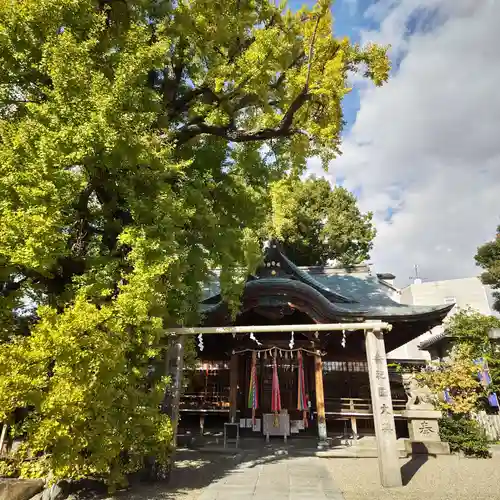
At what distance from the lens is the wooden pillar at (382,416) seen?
6.98 meters

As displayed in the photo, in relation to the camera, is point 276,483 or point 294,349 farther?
point 294,349

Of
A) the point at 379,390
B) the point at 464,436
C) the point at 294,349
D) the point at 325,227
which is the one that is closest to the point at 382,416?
the point at 379,390

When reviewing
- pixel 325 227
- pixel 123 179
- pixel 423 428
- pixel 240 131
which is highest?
pixel 325 227

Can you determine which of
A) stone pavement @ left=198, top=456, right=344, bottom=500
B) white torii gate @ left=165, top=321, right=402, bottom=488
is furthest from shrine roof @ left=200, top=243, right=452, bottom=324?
stone pavement @ left=198, top=456, right=344, bottom=500

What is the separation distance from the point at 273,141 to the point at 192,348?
6999mm

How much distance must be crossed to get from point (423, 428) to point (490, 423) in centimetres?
430

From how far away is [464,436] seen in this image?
10.3m

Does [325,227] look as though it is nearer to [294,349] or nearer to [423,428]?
[294,349]

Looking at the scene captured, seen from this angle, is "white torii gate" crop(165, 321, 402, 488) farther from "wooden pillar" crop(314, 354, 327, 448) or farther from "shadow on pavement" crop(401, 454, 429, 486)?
"wooden pillar" crop(314, 354, 327, 448)

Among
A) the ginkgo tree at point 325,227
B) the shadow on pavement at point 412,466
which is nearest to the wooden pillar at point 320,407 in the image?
the shadow on pavement at point 412,466

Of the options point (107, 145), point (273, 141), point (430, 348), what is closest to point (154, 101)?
point (107, 145)

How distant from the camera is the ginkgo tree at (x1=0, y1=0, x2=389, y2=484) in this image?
17.6 feet

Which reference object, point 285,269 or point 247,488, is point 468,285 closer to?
point 285,269

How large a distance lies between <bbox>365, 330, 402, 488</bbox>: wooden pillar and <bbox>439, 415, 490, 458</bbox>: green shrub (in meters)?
4.46
